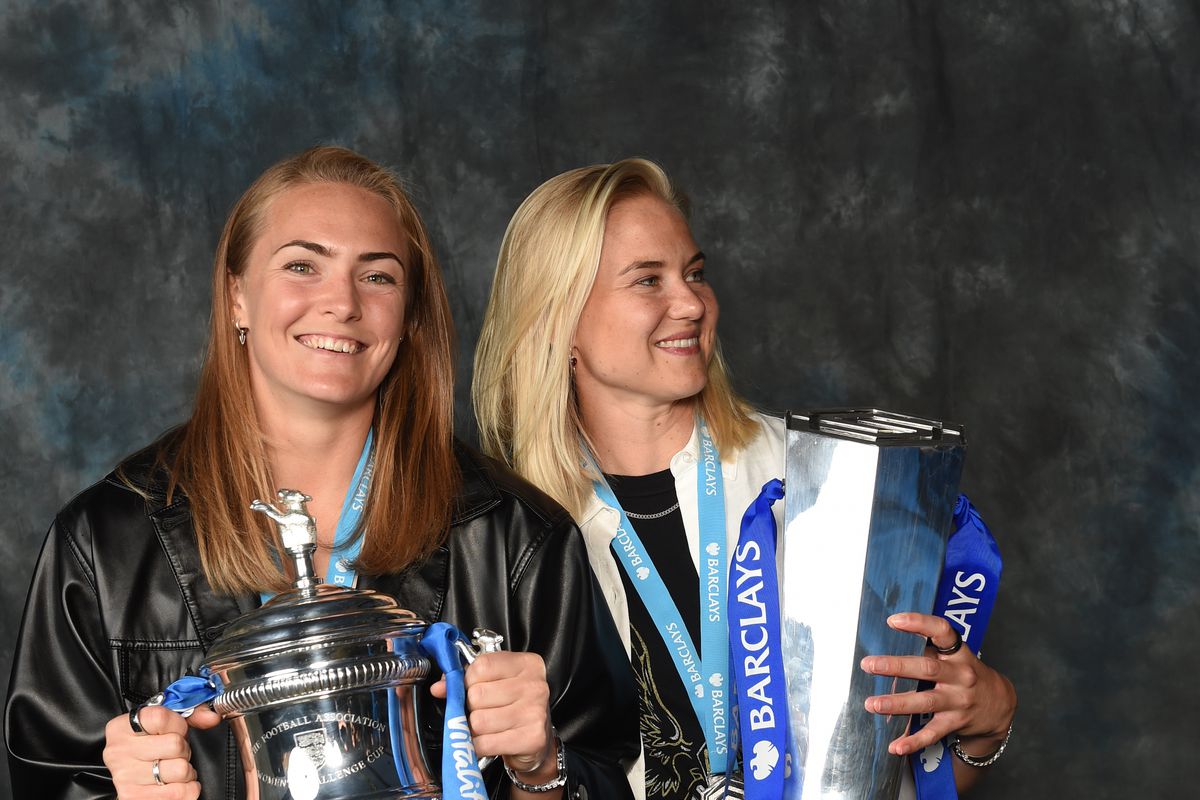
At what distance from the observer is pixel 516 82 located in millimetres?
4316

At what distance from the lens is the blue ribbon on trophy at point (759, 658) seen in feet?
7.23

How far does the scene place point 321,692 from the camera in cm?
174

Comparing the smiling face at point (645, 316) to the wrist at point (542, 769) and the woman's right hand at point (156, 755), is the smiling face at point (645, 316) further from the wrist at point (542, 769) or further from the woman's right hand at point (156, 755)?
the woman's right hand at point (156, 755)

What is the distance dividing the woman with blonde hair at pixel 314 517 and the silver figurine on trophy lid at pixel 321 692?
0.39m

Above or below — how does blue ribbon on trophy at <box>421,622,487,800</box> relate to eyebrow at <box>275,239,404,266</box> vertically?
below

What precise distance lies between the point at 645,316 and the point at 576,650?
35.6 inches

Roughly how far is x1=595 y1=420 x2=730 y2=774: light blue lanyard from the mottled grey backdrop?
1425mm

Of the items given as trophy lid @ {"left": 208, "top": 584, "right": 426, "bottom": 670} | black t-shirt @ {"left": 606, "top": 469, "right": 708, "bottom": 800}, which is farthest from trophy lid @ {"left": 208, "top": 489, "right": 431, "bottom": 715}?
black t-shirt @ {"left": 606, "top": 469, "right": 708, "bottom": 800}

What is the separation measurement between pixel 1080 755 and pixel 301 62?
10.9 ft

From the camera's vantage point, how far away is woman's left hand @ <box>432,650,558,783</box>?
1.93 metres

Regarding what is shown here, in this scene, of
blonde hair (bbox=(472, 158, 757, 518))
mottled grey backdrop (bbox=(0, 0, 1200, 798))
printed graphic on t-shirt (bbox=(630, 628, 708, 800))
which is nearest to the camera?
printed graphic on t-shirt (bbox=(630, 628, 708, 800))

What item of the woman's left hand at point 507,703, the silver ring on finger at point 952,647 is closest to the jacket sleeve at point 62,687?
the woman's left hand at point 507,703

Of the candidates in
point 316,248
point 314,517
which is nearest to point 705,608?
point 314,517

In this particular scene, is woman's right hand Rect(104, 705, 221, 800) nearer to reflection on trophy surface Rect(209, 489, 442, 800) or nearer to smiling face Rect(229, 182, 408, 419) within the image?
reflection on trophy surface Rect(209, 489, 442, 800)
